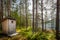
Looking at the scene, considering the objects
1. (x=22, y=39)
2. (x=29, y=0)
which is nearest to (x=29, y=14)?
(x=29, y=0)

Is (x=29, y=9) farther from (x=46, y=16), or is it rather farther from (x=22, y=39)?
(x=22, y=39)

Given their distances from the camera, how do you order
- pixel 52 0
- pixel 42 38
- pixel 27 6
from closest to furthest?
pixel 42 38, pixel 52 0, pixel 27 6

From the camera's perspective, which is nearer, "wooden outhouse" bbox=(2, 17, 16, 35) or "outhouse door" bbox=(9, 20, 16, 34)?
"wooden outhouse" bbox=(2, 17, 16, 35)

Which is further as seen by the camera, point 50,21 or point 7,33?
point 50,21

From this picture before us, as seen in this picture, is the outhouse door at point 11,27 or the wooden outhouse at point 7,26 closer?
the wooden outhouse at point 7,26

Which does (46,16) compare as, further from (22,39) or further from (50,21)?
(22,39)

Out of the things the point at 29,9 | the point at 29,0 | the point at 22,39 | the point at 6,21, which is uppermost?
the point at 29,0

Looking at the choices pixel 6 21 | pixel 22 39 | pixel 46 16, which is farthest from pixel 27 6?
pixel 22 39

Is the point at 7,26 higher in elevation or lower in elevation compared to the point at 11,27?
higher

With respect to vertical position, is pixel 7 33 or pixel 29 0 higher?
pixel 29 0

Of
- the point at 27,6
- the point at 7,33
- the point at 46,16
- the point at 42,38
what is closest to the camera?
the point at 42,38

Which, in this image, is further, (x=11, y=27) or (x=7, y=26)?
(x=11, y=27)

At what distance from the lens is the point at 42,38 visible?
30.5 feet

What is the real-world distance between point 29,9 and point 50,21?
500cm
